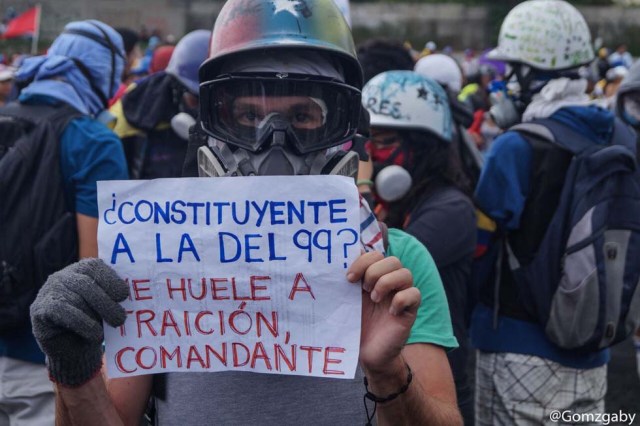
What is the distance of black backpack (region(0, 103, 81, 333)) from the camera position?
10.9 ft

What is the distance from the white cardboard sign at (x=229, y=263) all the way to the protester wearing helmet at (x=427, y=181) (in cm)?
167

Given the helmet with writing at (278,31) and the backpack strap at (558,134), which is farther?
the backpack strap at (558,134)

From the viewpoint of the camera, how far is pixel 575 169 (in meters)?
3.53

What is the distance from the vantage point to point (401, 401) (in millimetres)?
1796

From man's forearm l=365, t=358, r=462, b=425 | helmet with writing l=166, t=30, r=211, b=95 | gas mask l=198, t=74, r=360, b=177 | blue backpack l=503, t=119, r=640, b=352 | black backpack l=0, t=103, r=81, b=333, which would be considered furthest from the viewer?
helmet with writing l=166, t=30, r=211, b=95

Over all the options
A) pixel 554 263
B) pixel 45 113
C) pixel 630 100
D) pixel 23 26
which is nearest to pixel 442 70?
pixel 630 100

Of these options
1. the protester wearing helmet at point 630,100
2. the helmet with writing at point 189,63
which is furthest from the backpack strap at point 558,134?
the helmet with writing at point 189,63

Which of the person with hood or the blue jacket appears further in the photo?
the person with hood

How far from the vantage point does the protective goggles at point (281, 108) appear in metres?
2.06

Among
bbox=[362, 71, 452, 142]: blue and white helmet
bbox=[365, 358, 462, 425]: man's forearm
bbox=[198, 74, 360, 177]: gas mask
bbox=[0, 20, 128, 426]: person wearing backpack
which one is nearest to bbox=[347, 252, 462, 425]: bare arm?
bbox=[365, 358, 462, 425]: man's forearm

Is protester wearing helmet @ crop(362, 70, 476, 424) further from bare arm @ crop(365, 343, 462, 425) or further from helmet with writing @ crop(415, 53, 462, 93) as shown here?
helmet with writing @ crop(415, 53, 462, 93)

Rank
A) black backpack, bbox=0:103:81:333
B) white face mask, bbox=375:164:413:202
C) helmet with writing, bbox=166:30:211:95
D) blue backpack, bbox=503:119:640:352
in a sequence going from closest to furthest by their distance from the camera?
black backpack, bbox=0:103:81:333 < blue backpack, bbox=503:119:640:352 < white face mask, bbox=375:164:413:202 < helmet with writing, bbox=166:30:211:95

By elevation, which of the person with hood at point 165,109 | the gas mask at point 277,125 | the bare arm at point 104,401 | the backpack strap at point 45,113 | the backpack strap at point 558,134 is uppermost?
the gas mask at point 277,125

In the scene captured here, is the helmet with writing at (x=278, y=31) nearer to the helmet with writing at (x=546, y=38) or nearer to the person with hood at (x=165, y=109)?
the helmet with writing at (x=546, y=38)
